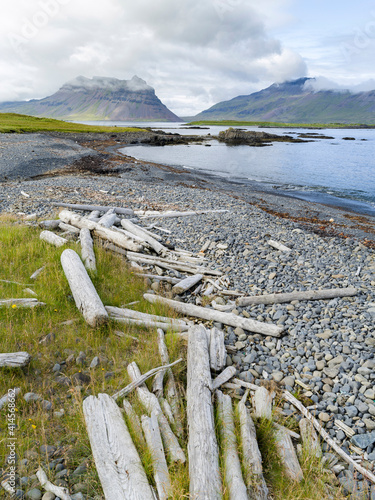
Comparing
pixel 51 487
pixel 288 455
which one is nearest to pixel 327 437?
pixel 288 455

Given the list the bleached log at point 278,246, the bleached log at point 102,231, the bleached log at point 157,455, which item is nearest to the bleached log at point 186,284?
the bleached log at point 102,231

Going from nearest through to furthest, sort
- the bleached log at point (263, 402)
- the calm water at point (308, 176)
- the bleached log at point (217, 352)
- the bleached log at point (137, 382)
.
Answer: the bleached log at point (137, 382) < the bleached log at point (263, 402) < the bleached log at point (217, 352) < the calm water at point (308, 176)

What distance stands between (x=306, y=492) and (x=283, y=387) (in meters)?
2.12

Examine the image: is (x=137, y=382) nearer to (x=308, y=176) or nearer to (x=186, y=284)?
(x=186, y=284)

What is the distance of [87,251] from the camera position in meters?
9.06

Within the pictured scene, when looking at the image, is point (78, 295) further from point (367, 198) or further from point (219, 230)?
point (367, 198)

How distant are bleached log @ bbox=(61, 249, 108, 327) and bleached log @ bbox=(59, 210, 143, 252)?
2.56 m

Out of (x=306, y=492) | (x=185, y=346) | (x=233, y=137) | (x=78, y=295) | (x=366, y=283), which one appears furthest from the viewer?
(x=233, y=137)

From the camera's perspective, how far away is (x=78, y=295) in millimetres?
6754

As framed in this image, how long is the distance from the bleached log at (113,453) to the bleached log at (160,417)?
1.33 ft

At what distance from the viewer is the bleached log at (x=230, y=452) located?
A: 3.21 m

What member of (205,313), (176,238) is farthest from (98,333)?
(176,238)

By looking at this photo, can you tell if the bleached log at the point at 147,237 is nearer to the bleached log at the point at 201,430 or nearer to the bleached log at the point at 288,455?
the bleached log at the point at 201,430

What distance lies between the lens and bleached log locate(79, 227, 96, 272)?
8367 mm
